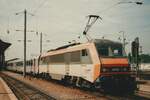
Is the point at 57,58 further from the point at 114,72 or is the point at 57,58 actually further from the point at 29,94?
the point at 114,72

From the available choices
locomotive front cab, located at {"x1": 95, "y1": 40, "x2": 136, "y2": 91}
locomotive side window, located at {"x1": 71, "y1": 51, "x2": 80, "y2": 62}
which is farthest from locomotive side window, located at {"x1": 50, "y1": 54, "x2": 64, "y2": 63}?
locomotive front cab, located at {"x1": 95, "y1": 40, "x2": 136, "y2": 91}

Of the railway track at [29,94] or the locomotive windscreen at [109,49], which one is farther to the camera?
the locomotive windscreen at [109,49]

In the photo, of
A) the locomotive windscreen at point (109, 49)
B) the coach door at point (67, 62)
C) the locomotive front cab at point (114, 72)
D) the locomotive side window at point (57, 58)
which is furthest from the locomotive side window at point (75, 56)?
the locomotive side window at point (57, 58)

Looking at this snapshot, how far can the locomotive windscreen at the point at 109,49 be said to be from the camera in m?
17.2

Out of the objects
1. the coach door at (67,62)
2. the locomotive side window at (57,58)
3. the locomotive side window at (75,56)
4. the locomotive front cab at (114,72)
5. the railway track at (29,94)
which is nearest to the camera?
the locomotive front cab at (114,72)

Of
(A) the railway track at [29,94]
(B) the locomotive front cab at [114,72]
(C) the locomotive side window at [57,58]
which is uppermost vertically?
(C) the locomotive side window at [57,58]

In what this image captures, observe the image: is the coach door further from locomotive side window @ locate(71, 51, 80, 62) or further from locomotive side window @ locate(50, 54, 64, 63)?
locomotive side window @ locate(50, 54, 64, 63)

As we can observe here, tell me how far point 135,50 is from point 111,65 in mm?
5712

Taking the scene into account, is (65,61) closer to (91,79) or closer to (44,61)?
(91,79)

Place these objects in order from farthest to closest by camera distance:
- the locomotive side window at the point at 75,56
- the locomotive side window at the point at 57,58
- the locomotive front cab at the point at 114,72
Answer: the locomotive side window at the point at 57,58
the locomotive side window at the point at 75,56
the locomotive front cab at the point at 114,72

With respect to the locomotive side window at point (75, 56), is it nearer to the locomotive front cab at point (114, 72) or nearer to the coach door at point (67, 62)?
the coach door at point (67, 62)

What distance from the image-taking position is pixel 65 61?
23234 millimetres

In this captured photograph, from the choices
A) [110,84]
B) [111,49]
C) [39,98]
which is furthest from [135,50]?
[39,98]

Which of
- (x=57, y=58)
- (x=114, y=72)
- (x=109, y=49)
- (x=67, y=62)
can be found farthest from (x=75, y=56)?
(x=57, y=58)
